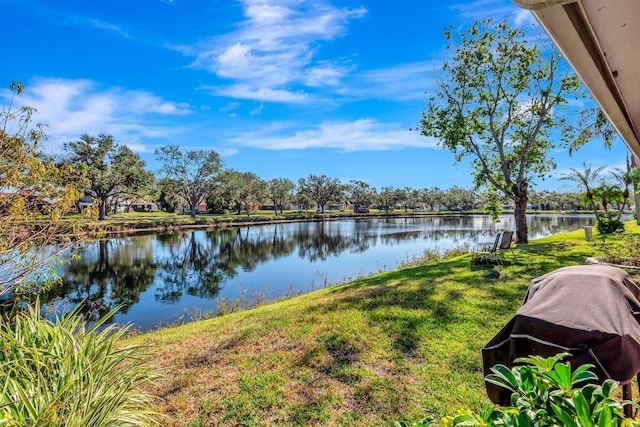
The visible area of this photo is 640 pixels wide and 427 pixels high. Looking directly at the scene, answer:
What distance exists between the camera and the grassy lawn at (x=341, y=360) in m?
3.04

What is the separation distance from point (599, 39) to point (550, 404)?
48.9 inches

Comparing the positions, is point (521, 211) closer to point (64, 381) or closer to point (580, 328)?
point (580, 328)

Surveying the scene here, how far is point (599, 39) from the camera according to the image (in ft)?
3.87

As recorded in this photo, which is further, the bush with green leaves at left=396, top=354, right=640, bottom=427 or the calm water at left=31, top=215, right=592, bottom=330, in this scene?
the calm water at left=31, top=215, right=592, bottom=330

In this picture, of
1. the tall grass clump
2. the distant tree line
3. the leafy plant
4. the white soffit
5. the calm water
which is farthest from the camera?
the distant tree line

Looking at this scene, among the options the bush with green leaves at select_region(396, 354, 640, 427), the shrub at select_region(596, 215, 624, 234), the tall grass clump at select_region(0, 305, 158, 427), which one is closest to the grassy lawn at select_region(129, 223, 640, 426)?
the tall grass clump at select_region(0, 305, 158, 427)

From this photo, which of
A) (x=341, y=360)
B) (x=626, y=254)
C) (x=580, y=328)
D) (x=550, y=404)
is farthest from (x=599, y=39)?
(x=626, y=254)

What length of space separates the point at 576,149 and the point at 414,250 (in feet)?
29.9

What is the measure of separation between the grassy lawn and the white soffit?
2.21 m

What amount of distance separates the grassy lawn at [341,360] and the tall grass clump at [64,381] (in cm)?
60

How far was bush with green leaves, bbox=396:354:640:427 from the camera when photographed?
0.84 meters

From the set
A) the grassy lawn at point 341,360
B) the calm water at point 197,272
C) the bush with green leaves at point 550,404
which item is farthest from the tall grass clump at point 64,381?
the calm water at point 197,272

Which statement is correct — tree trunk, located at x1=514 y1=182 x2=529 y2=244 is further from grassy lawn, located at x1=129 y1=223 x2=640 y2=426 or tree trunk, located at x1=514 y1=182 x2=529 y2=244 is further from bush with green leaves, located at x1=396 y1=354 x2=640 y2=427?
bush with green leaves, located at x1=396 y1=354 x2=640 y2=427

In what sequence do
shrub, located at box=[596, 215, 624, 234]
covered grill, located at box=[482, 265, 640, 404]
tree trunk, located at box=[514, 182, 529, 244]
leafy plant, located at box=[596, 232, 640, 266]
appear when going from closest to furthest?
covered grill, located at box=[482, 265, 640, 404], leafy plant, located at box=[596, 232, 640, 266], tree trunk, located at box=[514, 182, 529, 244], shrub, located at box=[596, 215, 624, 234]
